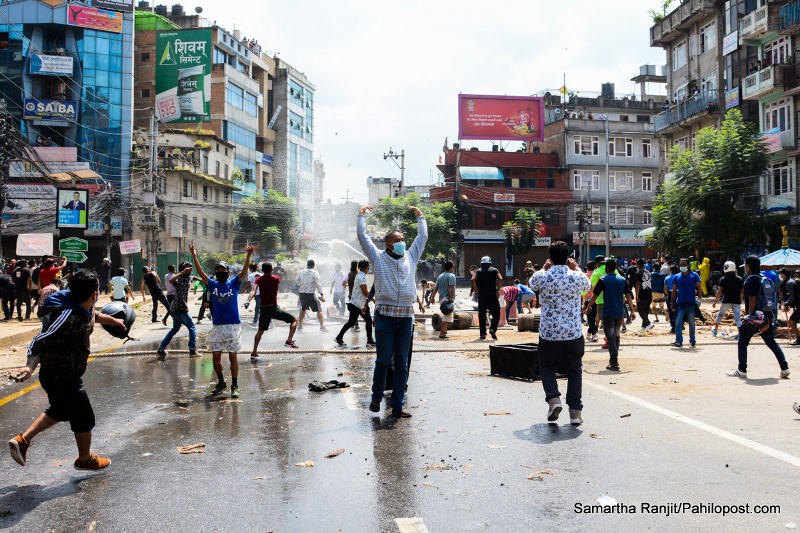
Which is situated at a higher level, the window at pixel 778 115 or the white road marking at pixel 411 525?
the window at pixel 778 115

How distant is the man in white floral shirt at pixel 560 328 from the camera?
7566mm

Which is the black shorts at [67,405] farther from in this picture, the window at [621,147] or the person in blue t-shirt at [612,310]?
the window at [621,147]

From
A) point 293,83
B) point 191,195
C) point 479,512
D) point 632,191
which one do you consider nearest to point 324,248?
point 293,83

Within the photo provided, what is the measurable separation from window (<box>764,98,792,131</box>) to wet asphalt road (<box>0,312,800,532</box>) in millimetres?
32181

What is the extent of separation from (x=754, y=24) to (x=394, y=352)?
122ft

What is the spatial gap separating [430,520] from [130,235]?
52663 mm

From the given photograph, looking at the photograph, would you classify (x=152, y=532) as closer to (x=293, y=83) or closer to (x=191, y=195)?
(x=191, y=195)

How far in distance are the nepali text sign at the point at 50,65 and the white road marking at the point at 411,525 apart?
59433 millimetres

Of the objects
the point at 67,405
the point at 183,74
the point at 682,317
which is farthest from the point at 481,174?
the point at 67,405

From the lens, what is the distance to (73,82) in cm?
5719

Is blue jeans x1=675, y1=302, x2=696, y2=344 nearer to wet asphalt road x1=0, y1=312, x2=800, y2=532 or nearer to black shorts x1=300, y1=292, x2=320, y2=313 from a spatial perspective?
wet asphalt road x1=0, y1=312, x2=800, y2=532

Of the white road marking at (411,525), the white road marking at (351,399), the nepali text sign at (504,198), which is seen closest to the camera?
the white road marking at (411,525)

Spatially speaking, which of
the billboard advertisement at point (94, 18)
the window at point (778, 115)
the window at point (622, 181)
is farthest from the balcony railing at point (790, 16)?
the billboard advertisement at point (94, 18)

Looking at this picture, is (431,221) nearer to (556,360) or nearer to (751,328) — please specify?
(751,328)
